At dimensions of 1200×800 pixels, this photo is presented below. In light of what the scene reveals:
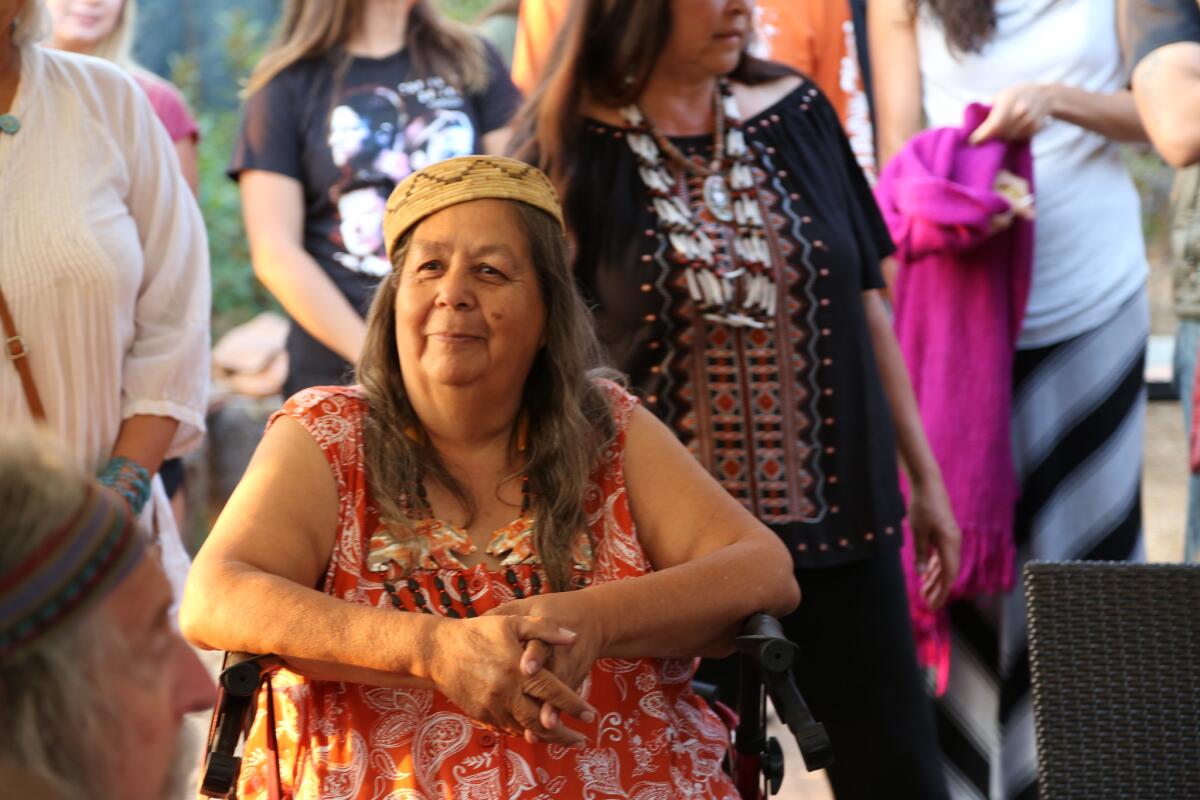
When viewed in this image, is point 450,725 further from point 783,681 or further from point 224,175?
point 224,175

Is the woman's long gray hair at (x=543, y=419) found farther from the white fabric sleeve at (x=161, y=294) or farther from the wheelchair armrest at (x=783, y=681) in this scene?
the white fabric sleeve at (x=161, y=294)

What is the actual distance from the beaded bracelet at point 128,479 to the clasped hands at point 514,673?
0.78m

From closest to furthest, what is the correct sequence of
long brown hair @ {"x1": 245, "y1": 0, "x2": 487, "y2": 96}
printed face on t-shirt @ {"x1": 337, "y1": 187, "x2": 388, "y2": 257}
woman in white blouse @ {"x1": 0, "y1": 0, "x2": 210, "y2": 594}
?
woman in white blouse @ {"x1": 0, "y1": 0, "x2": 210, "y2": 594}, printed face on t-shirt @ {"x1": 337, "y1": 187, "x2": 388, "y2": 257}, long brown hair @ {"x1": 245, "y1": 0, "x2": 487, "y2": 96}

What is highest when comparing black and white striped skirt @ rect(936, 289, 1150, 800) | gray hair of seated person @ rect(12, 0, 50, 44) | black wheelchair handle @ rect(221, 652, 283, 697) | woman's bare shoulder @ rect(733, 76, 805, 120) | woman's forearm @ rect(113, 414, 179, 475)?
gray hair of seated person @ rect(12, 0, 50, 44)

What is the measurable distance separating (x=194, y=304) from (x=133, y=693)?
176 cm

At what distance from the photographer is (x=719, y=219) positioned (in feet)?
9.82

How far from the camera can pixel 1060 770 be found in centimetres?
214

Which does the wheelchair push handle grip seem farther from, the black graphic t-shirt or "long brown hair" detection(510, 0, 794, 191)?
the black graphic t-shirt

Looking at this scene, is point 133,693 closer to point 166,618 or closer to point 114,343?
point 166,618

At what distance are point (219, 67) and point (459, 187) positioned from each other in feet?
15.0

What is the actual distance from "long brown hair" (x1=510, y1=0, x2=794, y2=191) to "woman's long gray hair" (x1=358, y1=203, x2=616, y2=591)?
42 centimetres

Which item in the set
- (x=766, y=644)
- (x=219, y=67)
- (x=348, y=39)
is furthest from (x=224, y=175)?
(x=766, y=644)

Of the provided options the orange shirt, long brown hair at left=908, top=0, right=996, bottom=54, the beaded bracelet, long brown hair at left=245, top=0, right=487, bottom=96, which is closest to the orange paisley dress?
the beaded bracelet

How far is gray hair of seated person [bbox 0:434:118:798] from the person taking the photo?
3.76 feet
